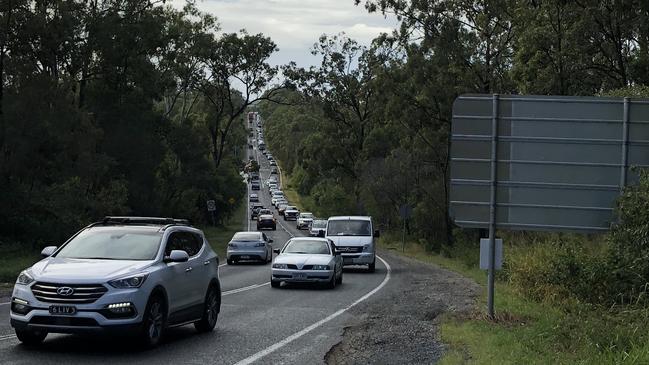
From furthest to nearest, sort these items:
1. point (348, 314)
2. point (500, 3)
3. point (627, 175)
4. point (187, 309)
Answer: point (500, 3) < point (348, 314) < point (627, 175) < point (187, 309)

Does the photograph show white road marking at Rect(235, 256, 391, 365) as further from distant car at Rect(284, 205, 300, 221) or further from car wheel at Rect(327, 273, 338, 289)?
distant car at Rect(284, 205, 300, 221)

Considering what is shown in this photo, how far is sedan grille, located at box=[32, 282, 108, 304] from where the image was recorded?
9.30m

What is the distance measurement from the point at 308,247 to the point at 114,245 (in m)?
12.2

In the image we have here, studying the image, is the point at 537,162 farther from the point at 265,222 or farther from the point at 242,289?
the point at 265,222

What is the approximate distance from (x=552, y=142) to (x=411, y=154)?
4371 centimetres

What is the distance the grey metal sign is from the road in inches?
142

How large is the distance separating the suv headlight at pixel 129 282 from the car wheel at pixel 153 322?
324 mm

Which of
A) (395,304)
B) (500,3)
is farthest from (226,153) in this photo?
(395,304)

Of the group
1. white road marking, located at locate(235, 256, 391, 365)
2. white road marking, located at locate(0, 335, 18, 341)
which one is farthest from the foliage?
white road marking, located at locate(0, 335, 18, 341)

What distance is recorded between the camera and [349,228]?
3000 cm

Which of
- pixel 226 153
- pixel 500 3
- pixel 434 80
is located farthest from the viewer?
pixel 226 153

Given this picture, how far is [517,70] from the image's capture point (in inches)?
1187

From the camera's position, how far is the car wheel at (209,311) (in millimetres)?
12195

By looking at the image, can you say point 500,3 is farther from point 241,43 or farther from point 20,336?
point 20,336
